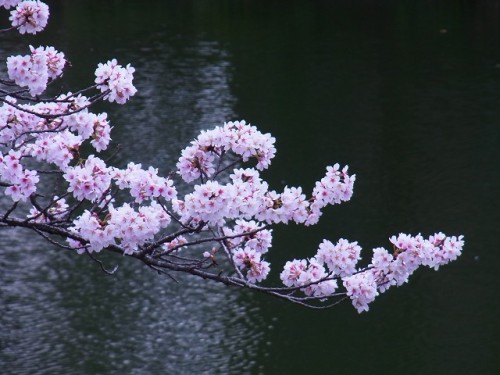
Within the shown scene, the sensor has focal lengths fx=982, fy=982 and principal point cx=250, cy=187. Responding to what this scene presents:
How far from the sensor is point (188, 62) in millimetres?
16562

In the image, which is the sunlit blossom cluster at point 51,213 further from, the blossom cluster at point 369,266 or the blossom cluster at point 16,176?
the blossom cluster at point 369,266

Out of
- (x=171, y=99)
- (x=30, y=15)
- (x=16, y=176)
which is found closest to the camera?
(x=16, y=176)

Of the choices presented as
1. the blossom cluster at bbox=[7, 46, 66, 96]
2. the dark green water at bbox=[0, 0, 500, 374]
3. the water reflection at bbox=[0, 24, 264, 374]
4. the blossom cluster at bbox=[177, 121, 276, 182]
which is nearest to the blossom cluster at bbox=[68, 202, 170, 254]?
the blossom cluster at bbox=[177, 121, 276, 182]

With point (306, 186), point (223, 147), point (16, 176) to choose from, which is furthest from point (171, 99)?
point (16, 176)

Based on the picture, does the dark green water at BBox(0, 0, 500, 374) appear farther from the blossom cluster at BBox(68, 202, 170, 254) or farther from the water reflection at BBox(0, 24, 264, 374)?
the blossom cluster at BBox(68, 202, 170, 254)

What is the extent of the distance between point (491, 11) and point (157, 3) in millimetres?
8653

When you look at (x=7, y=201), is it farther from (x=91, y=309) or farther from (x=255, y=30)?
(x=255, y=30)

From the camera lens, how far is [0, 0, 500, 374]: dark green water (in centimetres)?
660

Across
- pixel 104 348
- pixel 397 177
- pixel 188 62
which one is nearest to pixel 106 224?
pixel 104 348

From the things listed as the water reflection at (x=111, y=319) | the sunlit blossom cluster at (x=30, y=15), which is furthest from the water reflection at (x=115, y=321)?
the sunlit blossom cluster at (x=30, y=15)

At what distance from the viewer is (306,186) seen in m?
9.78

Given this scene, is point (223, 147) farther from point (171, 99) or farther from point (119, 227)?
point (171, 99)

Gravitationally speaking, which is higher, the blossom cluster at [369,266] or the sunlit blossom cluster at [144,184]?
the sunlit blossom cluster at [144,184]

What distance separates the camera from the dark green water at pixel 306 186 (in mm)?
6602
